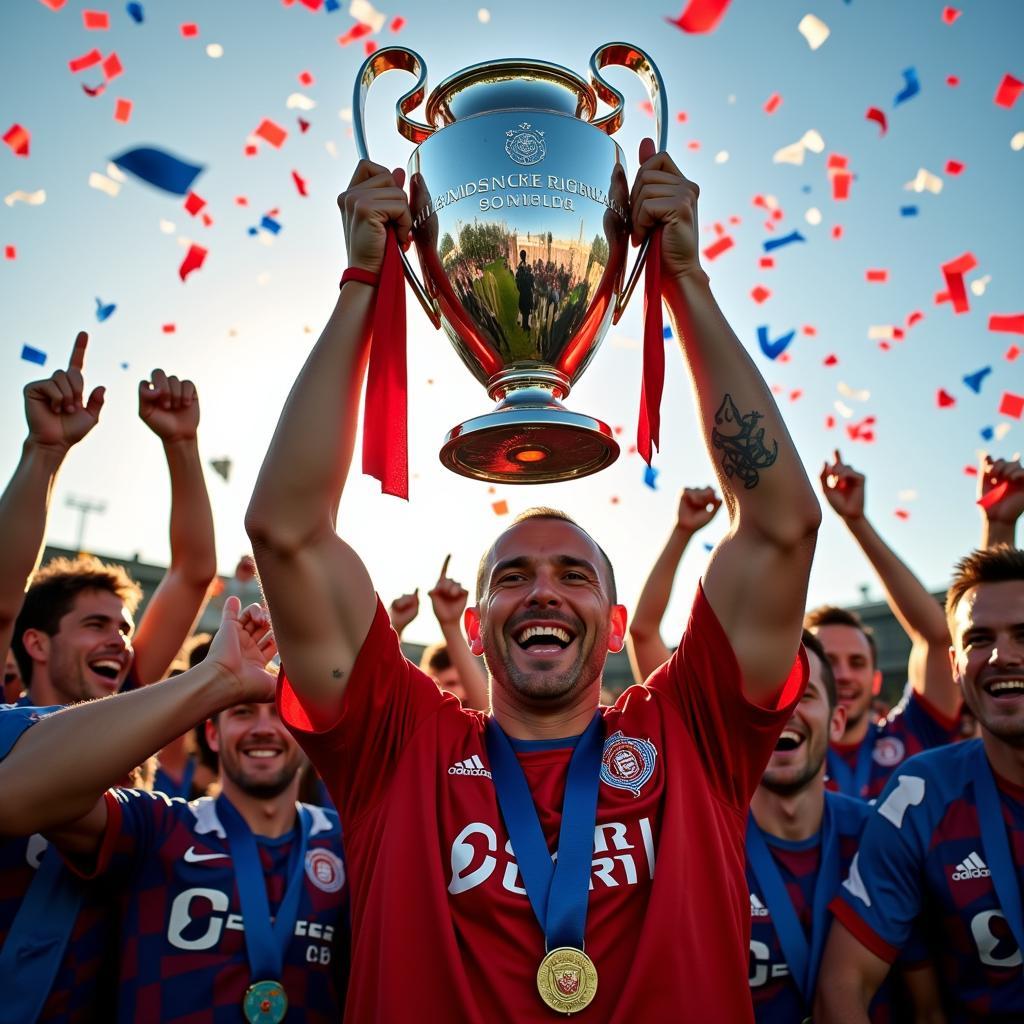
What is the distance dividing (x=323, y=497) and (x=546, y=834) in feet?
2.94

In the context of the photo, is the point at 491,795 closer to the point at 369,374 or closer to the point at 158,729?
the point at 158,729

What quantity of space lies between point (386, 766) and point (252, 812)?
122 centimetres

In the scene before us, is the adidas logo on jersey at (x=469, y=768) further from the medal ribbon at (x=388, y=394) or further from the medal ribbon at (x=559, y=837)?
the medal ribbon at (x=388, y=394)

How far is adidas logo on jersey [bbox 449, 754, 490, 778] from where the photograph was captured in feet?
7.10

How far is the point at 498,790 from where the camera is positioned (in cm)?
211

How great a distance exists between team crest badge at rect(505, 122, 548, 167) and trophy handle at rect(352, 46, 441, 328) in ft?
0.95

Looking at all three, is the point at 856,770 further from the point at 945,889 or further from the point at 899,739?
the point at 945,889

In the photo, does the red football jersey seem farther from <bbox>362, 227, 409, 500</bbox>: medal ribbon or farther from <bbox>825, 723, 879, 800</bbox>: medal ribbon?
<bbox>825, 723, 879, 800</bbox>: medal ribbon

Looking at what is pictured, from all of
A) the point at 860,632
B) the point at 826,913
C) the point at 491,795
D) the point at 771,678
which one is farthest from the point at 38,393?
the point at 860,632

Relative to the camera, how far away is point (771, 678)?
2131 millimetres

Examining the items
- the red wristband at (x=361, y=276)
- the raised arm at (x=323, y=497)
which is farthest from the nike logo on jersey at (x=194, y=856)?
the red wristband at (x=361, y=276)

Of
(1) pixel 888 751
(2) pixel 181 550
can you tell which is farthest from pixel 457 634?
(1) pixel 888 751

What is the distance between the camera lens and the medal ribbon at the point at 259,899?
8.77 ft

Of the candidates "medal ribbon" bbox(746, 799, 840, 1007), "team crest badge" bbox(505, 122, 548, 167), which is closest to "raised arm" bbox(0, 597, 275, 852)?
"team crest badge" bbox(505, 122, 548, 167)
